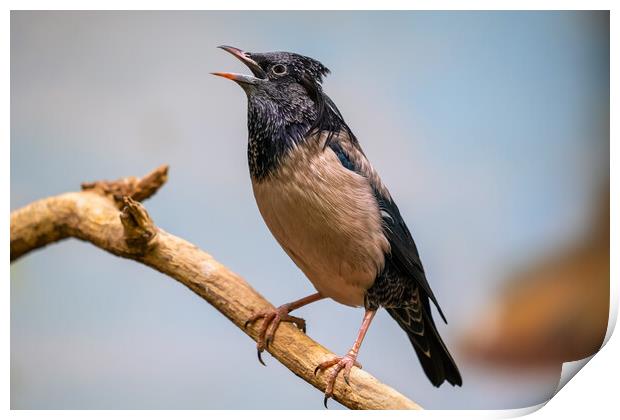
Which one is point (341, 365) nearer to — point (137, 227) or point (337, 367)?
point (337, 367)

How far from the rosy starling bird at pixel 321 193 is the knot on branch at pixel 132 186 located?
0.42 meters

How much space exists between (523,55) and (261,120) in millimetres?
705

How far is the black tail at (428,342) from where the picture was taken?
2.00 m

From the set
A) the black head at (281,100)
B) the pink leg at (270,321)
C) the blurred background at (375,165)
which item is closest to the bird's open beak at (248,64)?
the black head at (281,100)

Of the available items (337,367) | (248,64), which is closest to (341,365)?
(337,367)

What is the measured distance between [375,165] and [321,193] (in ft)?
0.90

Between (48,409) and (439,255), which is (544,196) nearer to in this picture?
(439,255)

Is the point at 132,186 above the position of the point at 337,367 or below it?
above

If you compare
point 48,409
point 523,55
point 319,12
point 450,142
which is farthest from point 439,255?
point 48,409

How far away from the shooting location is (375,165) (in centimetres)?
200

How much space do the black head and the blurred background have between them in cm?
9

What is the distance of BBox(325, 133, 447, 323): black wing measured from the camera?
1.86 meters

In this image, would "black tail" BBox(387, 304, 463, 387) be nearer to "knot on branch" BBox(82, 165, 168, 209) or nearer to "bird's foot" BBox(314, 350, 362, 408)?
"bird's foot" BBox(314, 350, 362, 408)

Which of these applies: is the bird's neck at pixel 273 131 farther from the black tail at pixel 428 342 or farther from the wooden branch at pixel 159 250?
the black tail at pixel 428 342
